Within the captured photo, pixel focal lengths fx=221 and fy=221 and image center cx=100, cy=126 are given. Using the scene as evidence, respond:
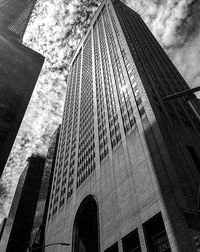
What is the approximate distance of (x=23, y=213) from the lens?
110250mm

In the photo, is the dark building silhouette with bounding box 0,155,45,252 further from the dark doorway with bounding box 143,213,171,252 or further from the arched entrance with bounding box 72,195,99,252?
the dark doorway with bounding box 143,213,171,252

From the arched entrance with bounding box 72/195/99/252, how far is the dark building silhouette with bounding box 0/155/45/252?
56608 mm

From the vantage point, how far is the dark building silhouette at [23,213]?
331ft

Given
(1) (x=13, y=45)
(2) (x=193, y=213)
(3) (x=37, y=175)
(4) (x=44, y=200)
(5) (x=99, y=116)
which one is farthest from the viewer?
(3) (x=37, y=175)

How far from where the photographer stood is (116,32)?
72.7 metres

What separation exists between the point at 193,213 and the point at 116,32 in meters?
72.5

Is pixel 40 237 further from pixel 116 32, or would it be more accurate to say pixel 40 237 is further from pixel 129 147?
pixel 116 32

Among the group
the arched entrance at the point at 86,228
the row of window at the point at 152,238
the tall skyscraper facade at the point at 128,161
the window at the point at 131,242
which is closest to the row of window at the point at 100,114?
the tall skyscraper facade at the point at 128,161

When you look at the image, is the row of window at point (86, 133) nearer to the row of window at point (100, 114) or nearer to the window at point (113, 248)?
the row of window at point (100, 114)

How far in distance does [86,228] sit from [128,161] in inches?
776

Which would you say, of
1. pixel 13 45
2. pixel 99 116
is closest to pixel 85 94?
pixel 99 116

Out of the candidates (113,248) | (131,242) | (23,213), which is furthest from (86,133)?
(23,213)

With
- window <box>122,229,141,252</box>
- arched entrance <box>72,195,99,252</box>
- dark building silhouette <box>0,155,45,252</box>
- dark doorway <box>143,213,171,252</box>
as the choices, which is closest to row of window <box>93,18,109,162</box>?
arched entrance <box>72,195,99,252</box>

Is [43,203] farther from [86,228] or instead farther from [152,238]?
[152,238]
